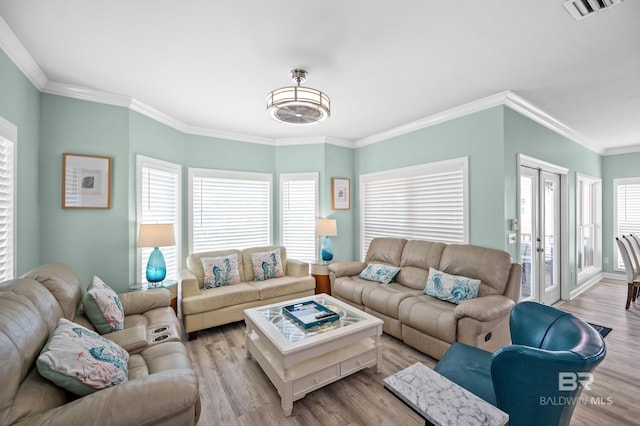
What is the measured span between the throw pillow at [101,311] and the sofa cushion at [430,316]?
8.85 ft

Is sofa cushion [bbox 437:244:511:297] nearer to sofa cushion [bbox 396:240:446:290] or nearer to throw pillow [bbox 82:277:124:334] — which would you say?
sofa cushion [bbox 396:240:446:290]

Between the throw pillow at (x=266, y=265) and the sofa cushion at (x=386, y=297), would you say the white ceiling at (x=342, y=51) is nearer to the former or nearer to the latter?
the throw pillow at (x=266, y=265)

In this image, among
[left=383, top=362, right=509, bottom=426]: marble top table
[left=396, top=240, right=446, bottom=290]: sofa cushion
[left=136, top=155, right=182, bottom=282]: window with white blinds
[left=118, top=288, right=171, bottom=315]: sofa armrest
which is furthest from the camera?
[left=396, top=240, right=446, bottom=290]: sofa cushion

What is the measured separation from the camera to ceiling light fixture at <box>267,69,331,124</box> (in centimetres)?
218

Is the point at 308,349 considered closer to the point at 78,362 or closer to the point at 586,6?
the point at 78,362

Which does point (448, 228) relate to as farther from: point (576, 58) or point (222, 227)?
point (222, 227)

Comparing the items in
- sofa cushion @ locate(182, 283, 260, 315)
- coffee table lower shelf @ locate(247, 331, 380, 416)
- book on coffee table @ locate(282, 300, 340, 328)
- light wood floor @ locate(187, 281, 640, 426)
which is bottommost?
light wood floor @ locate(187, 281, 640, 426)

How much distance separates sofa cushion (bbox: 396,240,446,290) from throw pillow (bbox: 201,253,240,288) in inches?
91.7

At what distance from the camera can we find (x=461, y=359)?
178cm

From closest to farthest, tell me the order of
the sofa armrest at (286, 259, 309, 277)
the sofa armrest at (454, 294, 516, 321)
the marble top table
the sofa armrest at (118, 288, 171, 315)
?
the marble top table
the sofa armrest at (454, 294, 516, 321)
the sofa armrest at (118, 288, 171, 315)
the sofa armrest at (286, 259, 309, 277)

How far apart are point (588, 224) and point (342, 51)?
20.6 ft

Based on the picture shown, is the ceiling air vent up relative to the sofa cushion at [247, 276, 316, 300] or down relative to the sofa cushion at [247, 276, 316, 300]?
up

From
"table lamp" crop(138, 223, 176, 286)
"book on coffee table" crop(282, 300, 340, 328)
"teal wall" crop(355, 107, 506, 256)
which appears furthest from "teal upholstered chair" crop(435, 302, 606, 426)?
"table lamp" crop(138, 223, 176, 286)

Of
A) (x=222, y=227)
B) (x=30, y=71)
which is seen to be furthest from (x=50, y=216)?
(x=222, y=227)
